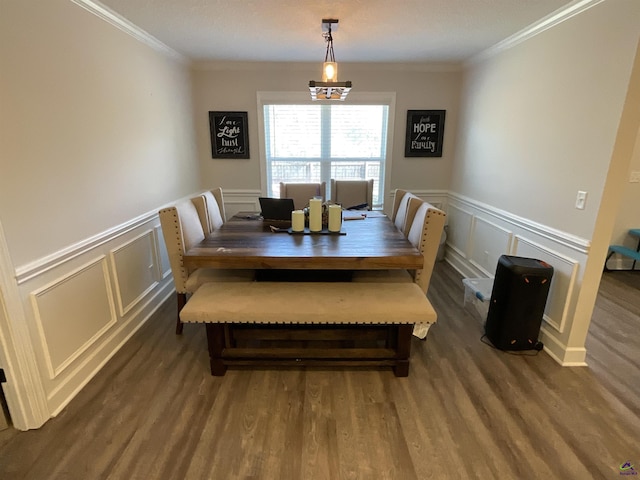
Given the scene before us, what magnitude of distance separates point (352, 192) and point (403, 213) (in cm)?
117

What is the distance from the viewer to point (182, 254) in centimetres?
250

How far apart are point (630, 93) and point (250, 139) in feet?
11.9

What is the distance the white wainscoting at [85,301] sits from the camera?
1808 millimetres

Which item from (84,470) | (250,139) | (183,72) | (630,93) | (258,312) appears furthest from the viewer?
(250,139)

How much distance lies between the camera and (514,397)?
2.03 m

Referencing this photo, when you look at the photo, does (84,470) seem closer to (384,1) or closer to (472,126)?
(384,1)

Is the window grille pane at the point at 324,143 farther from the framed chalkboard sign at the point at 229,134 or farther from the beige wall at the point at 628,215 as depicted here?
the beige wall at the point at 628,215

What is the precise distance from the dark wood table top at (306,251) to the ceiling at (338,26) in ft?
5.25

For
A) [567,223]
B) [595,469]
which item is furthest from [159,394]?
[567,223]

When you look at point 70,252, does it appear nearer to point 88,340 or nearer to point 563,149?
point 88,340

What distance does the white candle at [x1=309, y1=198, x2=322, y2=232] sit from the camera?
103 inches

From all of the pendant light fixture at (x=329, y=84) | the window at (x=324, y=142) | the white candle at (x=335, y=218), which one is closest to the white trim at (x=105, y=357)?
the white candle at (x=335, y=218)

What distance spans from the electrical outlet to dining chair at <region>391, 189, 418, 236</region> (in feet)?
3.64

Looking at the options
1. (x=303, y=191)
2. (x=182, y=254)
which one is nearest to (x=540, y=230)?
(x=303, y=191)
